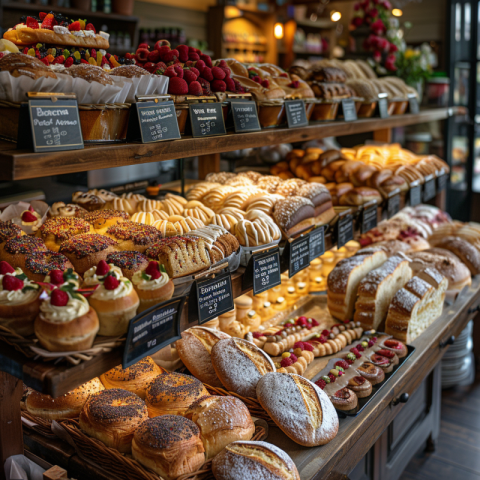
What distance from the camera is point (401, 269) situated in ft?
8.09

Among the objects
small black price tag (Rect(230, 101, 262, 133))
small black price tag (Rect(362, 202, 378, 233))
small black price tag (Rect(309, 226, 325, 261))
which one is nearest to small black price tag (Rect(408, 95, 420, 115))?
small black price tag (Rect(362, 202, 378, 233))

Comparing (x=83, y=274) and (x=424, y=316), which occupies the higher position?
(x=83, y=274)

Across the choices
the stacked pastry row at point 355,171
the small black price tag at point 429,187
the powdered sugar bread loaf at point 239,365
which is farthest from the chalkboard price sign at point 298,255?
the small black price tag at point 429,187

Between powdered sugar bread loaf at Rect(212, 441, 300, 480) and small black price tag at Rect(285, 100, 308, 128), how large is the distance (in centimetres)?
124

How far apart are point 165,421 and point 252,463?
0.26 metres

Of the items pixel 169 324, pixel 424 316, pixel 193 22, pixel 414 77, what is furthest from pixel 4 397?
pixel 193 22

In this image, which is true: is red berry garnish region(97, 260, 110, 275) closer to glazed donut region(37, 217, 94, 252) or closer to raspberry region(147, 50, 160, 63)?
glazed donut region(37, 217, 94, 252)

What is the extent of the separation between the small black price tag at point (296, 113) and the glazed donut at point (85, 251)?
3.15 feet

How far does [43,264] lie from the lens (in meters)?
1.31

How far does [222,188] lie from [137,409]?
1029 mm

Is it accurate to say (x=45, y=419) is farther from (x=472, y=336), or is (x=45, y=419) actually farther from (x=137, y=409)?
(x=472, y=336)

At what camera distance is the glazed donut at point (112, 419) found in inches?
53.1

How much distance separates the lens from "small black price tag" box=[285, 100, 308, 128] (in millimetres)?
2000

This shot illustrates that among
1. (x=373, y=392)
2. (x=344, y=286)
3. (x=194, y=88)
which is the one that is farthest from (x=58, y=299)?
(x=344, y=286)
